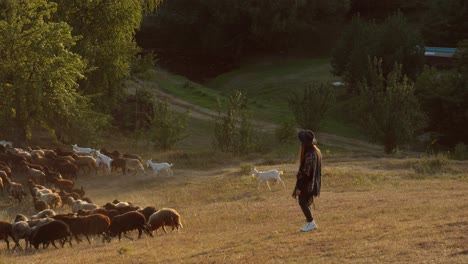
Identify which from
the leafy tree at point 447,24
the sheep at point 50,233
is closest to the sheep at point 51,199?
the sheep at point 50,233

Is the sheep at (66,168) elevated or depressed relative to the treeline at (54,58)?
depressed

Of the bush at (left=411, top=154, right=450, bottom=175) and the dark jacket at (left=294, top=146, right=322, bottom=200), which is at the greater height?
the dark jacket at (left=294, top=146, right=322, bottom=200)

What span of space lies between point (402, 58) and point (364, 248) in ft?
157

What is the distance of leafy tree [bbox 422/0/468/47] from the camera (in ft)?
225

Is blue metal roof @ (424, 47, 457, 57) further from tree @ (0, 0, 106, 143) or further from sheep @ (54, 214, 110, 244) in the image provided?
sheep @ (54, 214, 110, 244)

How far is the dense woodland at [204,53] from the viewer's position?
33.6 meters

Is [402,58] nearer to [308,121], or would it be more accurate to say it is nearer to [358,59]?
[358,59]

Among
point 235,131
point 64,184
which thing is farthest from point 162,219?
point 235,131

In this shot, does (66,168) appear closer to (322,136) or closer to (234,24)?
(322,136)

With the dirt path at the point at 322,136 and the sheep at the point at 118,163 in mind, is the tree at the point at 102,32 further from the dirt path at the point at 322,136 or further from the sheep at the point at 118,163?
the dirt path at the point at 322,136

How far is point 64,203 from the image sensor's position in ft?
80.7

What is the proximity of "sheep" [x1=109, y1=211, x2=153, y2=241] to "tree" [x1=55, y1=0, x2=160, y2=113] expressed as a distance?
2092 centimetres

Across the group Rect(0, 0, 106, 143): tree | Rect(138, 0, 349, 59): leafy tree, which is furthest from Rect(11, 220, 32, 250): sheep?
Rect(138, 0, 349, 59): leafy tree

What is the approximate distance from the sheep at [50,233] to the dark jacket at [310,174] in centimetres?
603
